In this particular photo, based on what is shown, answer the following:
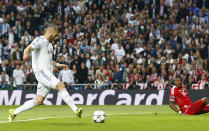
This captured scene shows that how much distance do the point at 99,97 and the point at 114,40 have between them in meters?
3.89

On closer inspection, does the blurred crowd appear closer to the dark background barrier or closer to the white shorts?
the dark background barrier

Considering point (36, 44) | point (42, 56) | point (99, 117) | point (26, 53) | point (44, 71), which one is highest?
point (36, 44)

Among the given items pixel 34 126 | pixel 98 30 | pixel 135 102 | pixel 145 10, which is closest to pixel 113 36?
pixel 98 30

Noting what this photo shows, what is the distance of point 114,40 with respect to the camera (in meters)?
26.1

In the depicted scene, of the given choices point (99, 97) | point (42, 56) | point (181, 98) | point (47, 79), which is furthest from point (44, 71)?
point (99, 97)

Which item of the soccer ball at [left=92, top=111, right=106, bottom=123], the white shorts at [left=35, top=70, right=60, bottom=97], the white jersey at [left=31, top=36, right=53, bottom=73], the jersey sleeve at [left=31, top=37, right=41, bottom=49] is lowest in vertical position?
the soccer ball at [left=92, top=111, right=106, bottom=123]

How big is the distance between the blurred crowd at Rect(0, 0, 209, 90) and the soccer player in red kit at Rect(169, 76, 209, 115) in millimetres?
7893

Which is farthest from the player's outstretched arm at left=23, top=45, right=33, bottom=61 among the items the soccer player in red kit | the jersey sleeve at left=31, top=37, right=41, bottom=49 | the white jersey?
the soccer player in red kit

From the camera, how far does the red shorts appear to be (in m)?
15.3

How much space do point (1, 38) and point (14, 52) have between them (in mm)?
1631

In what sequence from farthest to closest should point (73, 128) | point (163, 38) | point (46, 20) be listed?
Result: point (46, 20) < point (163, 38) < point (73, 128)

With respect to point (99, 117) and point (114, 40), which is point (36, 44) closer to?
point (99, 117)

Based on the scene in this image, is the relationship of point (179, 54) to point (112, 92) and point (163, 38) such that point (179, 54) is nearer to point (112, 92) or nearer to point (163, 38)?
point (163, 38)

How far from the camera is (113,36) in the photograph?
86.7 ft
